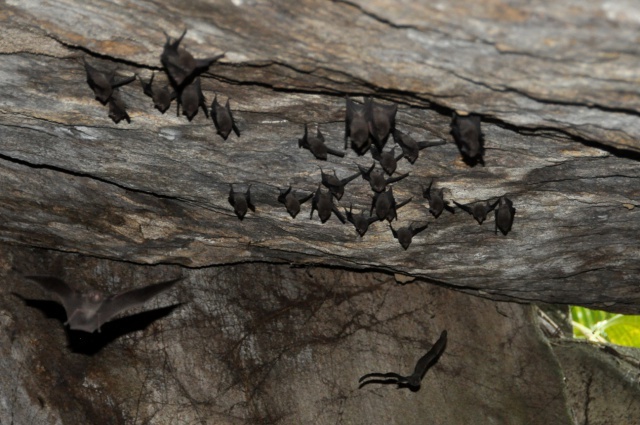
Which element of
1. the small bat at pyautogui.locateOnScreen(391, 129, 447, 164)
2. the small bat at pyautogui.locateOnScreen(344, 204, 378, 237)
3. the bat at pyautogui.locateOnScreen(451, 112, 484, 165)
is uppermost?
the bat at pyautogui.locateOnScreen(451, 112, 484, 165)

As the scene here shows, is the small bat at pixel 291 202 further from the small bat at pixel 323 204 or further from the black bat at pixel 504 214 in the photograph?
the black bat at pixel 504 214

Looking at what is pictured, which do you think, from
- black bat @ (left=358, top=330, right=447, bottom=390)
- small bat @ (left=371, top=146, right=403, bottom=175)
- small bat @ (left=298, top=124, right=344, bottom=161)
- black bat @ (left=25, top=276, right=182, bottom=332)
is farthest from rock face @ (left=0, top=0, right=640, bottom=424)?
black bat @ (left=25, top=276, right=182, bottom=332)

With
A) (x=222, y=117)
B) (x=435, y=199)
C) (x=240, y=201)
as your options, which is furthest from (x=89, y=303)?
(x=435, y=199)

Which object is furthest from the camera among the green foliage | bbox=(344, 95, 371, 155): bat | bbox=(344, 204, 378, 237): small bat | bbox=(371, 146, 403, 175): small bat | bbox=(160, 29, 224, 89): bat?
the green foliage

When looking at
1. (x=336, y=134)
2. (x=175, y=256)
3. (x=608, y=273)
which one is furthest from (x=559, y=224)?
(x=175, y=256)

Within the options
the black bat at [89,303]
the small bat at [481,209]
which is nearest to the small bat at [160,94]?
the black bat at [89,303]

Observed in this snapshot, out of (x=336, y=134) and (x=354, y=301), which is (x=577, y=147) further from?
(x=354, y=301)

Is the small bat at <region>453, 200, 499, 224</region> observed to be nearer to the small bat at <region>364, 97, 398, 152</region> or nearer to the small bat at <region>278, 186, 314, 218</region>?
the small bat at <region>278, 186, 314, 218</region>

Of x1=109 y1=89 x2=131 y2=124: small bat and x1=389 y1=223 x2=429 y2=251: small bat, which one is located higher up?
x1=109 y1=89 x2=131 y2=124: small bat
